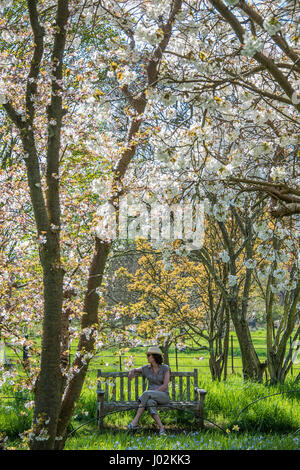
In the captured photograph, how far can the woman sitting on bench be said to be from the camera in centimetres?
526

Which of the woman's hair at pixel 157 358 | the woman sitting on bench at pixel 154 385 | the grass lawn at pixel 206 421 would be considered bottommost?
the grass lawn at pixel 206 421

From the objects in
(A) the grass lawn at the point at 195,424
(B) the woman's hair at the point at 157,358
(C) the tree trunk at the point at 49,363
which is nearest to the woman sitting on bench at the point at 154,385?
(B) the woman's hair at the point at 157,358

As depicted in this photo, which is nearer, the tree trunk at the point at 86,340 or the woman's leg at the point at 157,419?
the tree trunk at the point at 86,340

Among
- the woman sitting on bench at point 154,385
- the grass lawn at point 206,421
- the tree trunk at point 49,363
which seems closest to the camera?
the tree trunk at point 49,363

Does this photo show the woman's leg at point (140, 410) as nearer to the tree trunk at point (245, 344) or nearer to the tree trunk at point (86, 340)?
the tree trunk at point (86, 340)

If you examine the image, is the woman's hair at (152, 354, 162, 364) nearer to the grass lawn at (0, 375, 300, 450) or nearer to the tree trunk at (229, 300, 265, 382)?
the grass lawn at (0, 375, 300, 450)

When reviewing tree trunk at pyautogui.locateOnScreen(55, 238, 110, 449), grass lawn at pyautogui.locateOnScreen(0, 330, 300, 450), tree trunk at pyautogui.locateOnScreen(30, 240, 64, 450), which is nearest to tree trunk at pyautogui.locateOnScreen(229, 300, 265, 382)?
grass lawn at pyautogui.locateOnScreen(0, 330, 300, 450)

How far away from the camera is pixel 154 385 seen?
5727 millimetres

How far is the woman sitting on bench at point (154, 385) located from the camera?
526 cm
